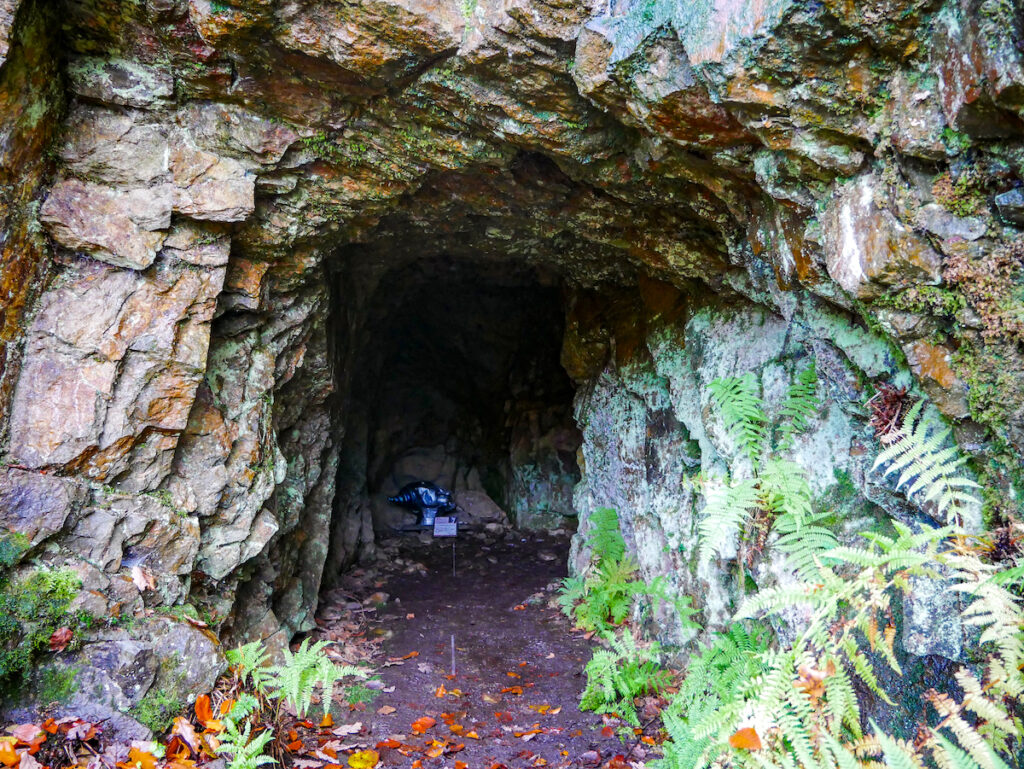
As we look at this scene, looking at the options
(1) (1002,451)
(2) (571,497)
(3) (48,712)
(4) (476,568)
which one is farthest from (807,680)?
(2) (571,497)

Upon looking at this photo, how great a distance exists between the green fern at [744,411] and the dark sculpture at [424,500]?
28.0 feet

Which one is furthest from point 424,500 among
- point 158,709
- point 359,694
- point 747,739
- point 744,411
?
Answer: point 747,739

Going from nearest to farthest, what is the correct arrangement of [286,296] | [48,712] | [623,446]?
[48,712]
[286,296]
[623,446]

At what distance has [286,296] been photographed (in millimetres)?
5094

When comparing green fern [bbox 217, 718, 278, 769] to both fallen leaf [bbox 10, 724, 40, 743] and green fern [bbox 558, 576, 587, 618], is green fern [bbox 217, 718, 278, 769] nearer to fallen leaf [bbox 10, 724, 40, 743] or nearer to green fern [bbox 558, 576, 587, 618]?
fallen leaf [bbox 10, 724, 40, 743]

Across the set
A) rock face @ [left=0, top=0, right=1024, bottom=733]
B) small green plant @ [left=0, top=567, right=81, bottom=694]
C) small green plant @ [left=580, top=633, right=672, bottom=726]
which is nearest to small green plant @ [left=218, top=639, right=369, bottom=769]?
rock face @ [left=0, top=0, right=1024, bottom=733]

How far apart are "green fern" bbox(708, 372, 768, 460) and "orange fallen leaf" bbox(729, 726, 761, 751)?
2.03 meters

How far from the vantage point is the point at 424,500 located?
1227 cm

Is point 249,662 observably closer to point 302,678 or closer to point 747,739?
point 302,678

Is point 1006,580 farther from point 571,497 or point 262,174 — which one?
point 571,497

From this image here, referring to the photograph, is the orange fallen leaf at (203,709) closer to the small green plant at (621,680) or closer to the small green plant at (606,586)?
the small green plant at (621,680)

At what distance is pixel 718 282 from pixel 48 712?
4.87m

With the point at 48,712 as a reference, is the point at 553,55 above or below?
above

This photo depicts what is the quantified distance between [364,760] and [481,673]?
1742mm
